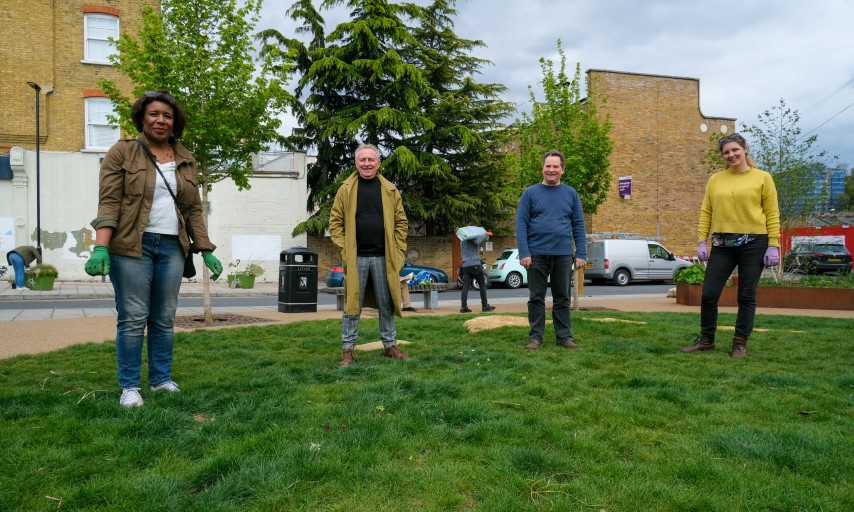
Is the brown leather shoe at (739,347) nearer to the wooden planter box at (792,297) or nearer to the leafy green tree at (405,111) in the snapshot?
the wooden planter box at (792,297)

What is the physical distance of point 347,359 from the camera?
5.34 metres

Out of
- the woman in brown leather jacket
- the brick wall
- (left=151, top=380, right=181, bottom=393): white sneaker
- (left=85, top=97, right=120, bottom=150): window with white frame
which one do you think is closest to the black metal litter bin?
the woman in brown leather jacket

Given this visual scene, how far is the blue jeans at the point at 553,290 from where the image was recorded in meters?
6.26

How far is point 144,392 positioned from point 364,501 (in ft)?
7.80

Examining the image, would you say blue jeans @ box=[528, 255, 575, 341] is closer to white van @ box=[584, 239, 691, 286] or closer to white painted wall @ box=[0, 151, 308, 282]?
white painted wall @ box=[0, 151, 308, 282]

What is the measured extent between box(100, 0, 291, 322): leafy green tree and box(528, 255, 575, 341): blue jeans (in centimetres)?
533

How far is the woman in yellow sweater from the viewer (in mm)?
5727

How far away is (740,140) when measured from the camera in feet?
19.1

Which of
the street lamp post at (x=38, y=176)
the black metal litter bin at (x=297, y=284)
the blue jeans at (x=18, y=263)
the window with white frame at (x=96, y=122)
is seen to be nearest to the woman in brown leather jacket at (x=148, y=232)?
the black metal litter bin at (x=297, y=284)

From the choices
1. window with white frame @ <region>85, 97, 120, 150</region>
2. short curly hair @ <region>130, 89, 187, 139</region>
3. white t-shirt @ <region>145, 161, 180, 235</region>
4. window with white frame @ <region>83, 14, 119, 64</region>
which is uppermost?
window with white frame @ <region>83, 14, 119, 64</region>

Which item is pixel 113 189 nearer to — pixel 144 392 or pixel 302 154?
pixel 144 392

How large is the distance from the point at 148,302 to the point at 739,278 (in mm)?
5249

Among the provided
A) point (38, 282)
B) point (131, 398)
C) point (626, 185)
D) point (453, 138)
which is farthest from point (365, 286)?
point (626, 185)

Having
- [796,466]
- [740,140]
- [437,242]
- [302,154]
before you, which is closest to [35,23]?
[302,154]
